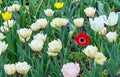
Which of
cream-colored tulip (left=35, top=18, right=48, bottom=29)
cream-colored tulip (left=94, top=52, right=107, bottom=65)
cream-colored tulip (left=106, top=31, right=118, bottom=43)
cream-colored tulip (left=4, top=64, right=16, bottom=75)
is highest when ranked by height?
cream-colored tulip (left=35, top=18, right=48, bottom=29)

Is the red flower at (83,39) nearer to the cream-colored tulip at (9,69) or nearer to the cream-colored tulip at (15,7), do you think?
the cream-colored tulip at (9,69)

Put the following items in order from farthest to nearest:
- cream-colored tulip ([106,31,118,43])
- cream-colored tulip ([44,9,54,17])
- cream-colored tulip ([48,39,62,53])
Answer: cream-colored tulip ([44,9,54,17]), cream-colored tulip ([106,31,118,43]), cream-colored tulip ([48,39,62,53])

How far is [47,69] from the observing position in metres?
2.20

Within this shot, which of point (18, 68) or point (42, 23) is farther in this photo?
point (42, 23)

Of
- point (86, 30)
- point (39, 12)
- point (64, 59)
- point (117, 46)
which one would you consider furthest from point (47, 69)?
point (39, 12)

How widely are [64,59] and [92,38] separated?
1.27 ft

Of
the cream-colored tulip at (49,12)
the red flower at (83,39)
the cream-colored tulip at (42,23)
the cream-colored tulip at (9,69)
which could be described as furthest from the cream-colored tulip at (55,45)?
the cream-colored tulip at (49,12)

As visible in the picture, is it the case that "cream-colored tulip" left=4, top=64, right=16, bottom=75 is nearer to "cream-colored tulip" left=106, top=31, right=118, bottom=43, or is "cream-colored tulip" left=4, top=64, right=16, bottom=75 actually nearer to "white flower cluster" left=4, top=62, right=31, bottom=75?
"white flower cluster" left=4, top=62, right=31, bottom=75

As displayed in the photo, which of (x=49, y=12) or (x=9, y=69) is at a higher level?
(x=49, y=12)

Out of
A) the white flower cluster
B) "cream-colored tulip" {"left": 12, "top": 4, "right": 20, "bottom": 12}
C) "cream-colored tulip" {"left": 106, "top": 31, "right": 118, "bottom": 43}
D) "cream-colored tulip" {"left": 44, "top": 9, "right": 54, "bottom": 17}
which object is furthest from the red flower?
"cream-colored tulip" {"left": 12, "top": 4, "right": 20, "bottom": 12}

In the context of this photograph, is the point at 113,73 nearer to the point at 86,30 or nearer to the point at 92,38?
the point at 92,38

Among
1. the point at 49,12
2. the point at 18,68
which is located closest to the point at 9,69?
the point at 18,68

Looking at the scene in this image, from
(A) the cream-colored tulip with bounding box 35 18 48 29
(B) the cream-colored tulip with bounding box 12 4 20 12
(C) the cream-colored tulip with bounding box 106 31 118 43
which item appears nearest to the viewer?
(C) the cream-colored tulip with bounding box 106 31 118 43

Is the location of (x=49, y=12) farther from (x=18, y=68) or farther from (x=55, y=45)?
(x=18, y=68)
